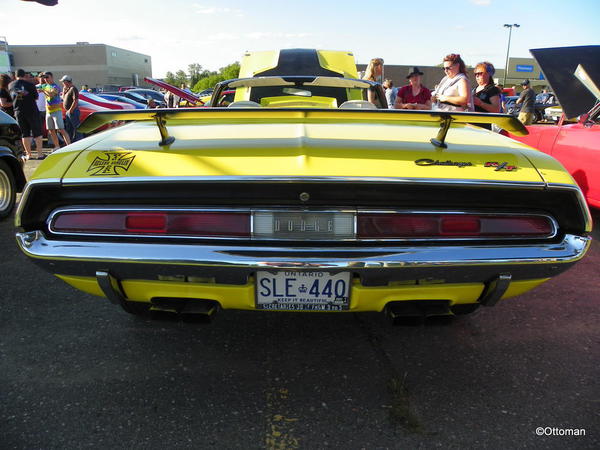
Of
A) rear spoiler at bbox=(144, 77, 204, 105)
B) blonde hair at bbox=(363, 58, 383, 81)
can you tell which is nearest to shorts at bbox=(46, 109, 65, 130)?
rear spoiler at bbox=(144, 77, 204, 105)

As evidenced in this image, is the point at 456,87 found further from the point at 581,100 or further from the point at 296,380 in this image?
the point at 296,380

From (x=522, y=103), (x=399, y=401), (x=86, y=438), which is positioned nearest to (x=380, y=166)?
(x=399, y=401)

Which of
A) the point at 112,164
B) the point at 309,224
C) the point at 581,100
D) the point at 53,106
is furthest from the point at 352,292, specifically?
the point at 53,106

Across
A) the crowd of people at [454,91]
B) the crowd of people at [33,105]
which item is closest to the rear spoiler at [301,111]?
the crowd of people at [454,91]

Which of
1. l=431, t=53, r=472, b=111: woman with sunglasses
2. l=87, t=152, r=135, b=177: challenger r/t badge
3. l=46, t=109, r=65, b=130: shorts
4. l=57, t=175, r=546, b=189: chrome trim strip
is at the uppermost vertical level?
l=431, t=53, r=472, b=111: woman with sunglasses

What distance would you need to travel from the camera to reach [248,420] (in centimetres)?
188

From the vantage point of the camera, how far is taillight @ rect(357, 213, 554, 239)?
70.0 inches

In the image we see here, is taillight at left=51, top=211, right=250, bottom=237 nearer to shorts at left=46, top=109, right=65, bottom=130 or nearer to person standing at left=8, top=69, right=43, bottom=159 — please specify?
person standing at left=8, top=69, right=43, bottom=159

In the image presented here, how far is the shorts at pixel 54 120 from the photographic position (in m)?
9.23

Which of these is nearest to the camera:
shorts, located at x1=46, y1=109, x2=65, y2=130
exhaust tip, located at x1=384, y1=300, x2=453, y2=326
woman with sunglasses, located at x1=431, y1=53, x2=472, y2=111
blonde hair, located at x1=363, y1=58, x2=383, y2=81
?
exhaust tip, located at x1=384, y1=300, x2=453, y2=326

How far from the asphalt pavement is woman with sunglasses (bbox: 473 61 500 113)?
3.25 meters

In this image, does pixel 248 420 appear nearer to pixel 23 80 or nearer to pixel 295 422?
pixel 295 422

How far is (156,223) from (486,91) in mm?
4954

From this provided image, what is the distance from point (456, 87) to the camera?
16.3ft
